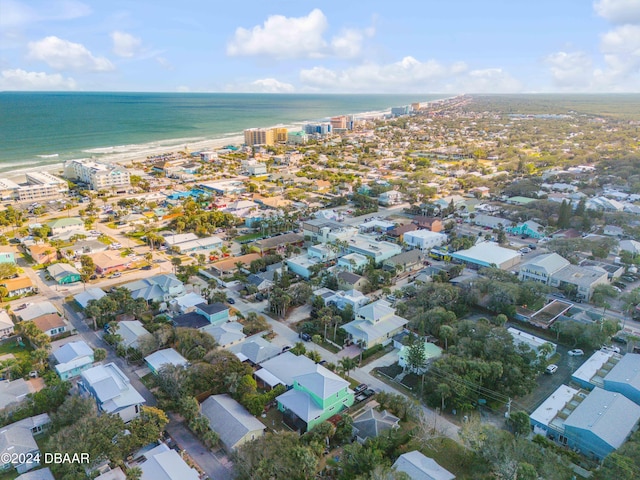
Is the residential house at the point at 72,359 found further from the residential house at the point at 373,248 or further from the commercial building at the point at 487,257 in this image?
the commercial building at the point at 487,257

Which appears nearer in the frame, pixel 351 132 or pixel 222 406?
pixel 222 406

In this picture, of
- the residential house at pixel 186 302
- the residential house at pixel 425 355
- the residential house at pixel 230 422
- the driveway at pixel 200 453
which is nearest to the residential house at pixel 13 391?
the driveway at pixel 200 453

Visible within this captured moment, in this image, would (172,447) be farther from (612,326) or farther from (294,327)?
(612,326)

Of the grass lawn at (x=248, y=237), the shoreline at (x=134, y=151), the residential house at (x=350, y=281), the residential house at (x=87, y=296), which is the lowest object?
the grass lawn at (x=248, y=237)

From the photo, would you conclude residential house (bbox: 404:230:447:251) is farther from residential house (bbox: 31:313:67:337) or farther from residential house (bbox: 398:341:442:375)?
residential house (bbox: 31:313:67:337)

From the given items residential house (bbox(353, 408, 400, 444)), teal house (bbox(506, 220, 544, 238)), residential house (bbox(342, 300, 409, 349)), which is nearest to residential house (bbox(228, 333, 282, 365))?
residential house (bbox(342, 300, 409, 349))

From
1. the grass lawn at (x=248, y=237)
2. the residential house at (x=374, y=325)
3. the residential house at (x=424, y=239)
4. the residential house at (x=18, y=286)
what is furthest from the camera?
the grass lawn at (x=248, y=237)

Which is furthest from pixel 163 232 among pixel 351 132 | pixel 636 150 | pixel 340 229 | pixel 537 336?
pixel 351 132
